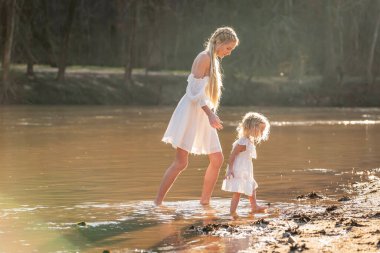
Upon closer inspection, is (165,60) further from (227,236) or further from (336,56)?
(227,236)

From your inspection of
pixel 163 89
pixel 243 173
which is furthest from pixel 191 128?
pixel 163 89

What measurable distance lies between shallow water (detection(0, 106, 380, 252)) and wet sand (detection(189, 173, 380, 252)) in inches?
10.0

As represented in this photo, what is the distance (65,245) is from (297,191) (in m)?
4.88

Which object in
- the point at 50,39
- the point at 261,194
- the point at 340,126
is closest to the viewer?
the point at 261,194

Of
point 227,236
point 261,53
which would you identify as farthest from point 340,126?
point 261,53

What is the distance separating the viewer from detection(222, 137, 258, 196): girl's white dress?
11741mm

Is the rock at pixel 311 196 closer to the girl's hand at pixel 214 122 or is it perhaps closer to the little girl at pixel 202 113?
the little girl at pixel 202 113

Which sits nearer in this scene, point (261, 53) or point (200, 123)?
point (200, 123)

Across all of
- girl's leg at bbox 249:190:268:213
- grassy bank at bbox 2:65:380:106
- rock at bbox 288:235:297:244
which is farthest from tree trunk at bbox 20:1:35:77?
rock at bbox 288:235:297:244

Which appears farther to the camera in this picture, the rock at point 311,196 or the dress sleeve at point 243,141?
the rock at point 311,196

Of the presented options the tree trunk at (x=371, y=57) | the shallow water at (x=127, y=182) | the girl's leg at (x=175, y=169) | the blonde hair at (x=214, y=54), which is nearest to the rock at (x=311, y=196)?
the shallow water at (x=127, y=182)

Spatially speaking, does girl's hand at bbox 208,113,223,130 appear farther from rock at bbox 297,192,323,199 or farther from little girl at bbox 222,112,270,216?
rock at bbox 297,192,323,199

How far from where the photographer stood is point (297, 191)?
13.5 m

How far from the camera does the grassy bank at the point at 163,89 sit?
50062 mm
